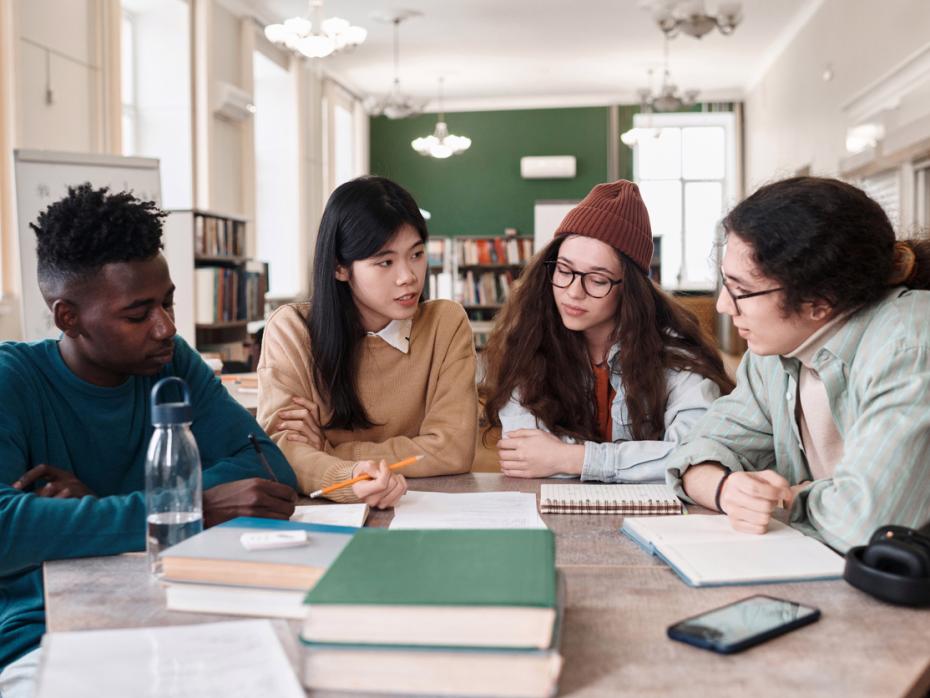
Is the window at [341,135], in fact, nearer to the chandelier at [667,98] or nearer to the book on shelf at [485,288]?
the book on shelf at [485,288]

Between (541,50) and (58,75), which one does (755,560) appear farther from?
(541,50)

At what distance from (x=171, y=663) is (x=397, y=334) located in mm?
1247

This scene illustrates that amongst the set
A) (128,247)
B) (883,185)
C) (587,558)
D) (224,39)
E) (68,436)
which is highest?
(224,39)

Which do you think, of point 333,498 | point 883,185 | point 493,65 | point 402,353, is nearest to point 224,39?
point 493,65

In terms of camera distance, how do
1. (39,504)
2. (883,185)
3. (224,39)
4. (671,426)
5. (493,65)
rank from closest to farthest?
1. (39,504)
2. (671,426)
3. (883,185)
4. (224,39)
5. (493,65)

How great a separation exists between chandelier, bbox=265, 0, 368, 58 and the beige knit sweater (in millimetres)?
5061

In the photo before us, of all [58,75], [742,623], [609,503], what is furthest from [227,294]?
[742,623]

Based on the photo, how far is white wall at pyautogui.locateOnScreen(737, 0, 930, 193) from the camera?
20.0 feet

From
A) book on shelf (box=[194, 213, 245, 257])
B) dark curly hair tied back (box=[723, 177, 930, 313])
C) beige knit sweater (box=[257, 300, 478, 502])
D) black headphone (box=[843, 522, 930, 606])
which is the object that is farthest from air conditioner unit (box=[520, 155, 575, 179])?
black headphone (box=[843, 522, 930, 606])

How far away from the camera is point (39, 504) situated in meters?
1.19

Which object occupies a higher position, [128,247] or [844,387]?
[128,247]

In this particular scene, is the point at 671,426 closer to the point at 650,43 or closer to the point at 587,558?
the point at 587,558

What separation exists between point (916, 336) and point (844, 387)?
0.14 meters

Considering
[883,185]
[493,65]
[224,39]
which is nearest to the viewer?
[883,185]
